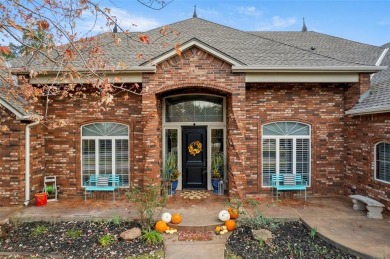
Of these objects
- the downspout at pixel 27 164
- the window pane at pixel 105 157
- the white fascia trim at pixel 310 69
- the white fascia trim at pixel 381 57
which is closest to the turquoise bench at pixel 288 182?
the white fascia trim at pixel 310 69

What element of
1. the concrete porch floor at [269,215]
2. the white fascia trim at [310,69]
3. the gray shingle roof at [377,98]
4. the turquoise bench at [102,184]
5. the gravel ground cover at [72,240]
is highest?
the white fascia trim at [310,69]

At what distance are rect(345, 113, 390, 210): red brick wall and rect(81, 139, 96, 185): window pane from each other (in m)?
8.34

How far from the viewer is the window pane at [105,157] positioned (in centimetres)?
869

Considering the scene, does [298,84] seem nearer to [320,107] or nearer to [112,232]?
[320,107]

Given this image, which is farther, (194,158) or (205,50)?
(194,158)

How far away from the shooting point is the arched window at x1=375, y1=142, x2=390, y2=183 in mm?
6993

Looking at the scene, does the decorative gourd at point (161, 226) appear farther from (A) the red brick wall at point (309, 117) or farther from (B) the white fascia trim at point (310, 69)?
(B) the white fascia trim at point (310, 69)

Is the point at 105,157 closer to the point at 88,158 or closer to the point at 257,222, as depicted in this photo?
the point at 88,158

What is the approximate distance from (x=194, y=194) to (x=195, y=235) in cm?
286

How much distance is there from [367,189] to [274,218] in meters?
3.27

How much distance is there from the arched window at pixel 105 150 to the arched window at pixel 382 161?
24.8 feet

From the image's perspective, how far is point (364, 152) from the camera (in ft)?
25.2

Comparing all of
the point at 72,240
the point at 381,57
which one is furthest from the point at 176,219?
the point at 381,57

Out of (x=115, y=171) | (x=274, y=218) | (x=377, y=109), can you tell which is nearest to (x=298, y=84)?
(x=377, y=109)
